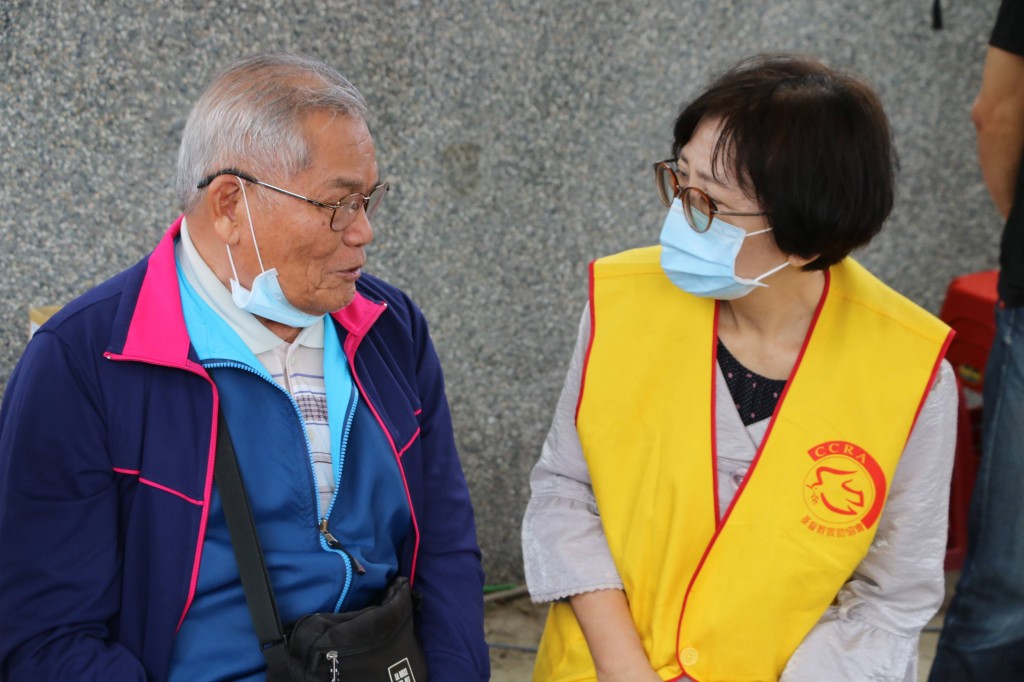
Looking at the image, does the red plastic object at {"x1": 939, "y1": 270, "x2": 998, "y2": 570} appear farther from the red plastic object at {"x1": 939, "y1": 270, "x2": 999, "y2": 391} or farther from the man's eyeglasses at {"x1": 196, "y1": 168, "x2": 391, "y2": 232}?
the man's eyeglasses at {"x1": 196, "y1": 168, "x2": 391, "y2": 232}

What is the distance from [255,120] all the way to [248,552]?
2.48 ft

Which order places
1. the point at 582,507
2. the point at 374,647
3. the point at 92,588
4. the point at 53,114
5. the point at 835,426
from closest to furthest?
the point at 92,588 < the point at 374,647 < the point at 835,426 < the point at 582,507 < the point at 53,114

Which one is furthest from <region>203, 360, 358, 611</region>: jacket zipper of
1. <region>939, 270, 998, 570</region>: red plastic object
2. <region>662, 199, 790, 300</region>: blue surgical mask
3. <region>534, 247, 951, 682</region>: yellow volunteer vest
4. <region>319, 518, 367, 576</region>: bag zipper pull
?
<region>939, 270, 998, 570</region>: red plastic object

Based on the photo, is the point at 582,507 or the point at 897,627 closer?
the point at 897,627

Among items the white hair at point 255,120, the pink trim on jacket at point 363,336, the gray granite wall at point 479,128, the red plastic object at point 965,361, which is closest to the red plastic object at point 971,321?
the red plastic object at point 965,361

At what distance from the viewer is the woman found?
2.15 meters

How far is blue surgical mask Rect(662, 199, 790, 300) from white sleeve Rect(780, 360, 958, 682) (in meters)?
0.44

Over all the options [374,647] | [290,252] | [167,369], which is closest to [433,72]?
[290,252]

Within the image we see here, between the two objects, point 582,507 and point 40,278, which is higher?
point 40,278

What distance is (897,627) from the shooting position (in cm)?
221

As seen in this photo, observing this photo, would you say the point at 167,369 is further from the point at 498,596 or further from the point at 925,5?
the point at 925,5

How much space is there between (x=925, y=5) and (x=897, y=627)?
268 cm

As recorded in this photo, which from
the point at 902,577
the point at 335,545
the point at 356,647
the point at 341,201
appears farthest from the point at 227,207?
the point at 902,577

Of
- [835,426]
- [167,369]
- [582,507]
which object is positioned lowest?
[582,507]
